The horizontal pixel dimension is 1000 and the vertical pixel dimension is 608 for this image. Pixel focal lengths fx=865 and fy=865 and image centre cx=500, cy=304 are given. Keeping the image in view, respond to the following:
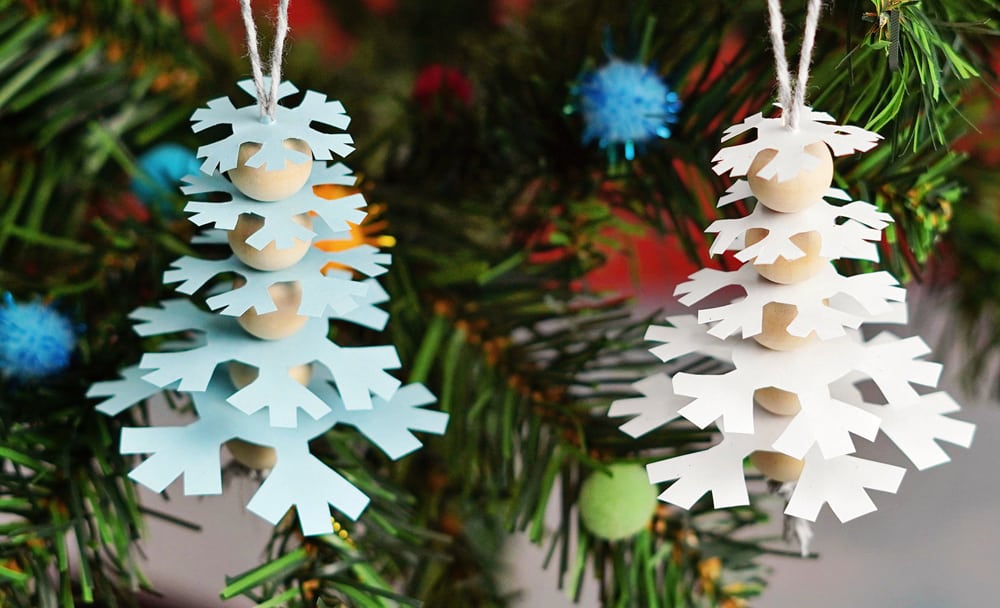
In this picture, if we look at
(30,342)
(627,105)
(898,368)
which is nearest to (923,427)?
(898,368)

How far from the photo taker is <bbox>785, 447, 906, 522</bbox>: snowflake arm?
19 cm

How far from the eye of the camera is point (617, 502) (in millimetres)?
238

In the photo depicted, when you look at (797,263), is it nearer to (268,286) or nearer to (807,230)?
(807,230)

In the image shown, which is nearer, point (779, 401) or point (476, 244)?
point (779, 401)

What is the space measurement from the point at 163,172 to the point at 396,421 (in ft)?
0.52

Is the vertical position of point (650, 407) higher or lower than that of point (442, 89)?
lower

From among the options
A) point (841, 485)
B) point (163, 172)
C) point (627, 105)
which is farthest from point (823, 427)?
point (163, 172)

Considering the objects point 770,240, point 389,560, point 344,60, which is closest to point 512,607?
point 389,560

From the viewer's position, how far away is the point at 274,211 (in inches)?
7.7

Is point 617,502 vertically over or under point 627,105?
A: under

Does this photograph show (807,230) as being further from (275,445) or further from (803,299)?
(275,445)

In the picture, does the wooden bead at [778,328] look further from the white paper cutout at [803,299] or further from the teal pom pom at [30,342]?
the teal pom pom at [30,342]

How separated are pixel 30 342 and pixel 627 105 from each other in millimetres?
184

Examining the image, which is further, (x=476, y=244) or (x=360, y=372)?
(x=476, y=244)
